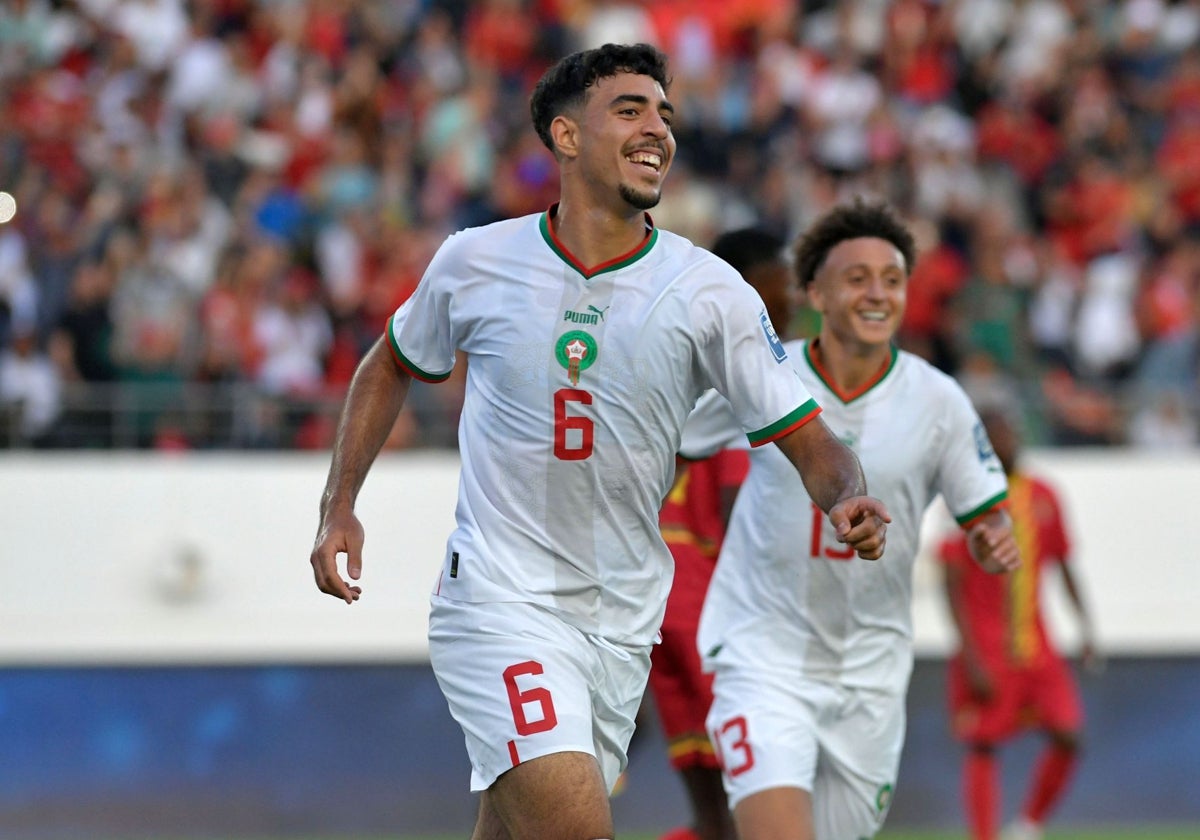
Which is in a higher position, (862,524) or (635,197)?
(635,197)

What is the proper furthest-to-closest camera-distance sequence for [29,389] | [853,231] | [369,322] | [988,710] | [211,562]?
1. [369,322]
2. [211,562]
3. [29,389]
4. [988,710]
5. [853,231]

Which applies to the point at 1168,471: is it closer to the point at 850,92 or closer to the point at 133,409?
the point at 850,92

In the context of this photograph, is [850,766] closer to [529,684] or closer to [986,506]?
[986,506]

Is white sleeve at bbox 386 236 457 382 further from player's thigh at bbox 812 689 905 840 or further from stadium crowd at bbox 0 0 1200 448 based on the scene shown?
stadium crowd at bbox 0 0 1200 448

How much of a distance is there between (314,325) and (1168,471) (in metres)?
6.01

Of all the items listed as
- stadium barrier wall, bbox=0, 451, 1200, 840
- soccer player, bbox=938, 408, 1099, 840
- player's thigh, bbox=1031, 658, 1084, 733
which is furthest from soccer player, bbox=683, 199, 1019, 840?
stadium barrier wall, bbox=0, 451, 1200, 840

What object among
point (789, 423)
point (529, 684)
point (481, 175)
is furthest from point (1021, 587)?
point (529, 684)

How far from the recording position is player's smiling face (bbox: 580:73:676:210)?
513 centimetres

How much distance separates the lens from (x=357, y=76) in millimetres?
14250

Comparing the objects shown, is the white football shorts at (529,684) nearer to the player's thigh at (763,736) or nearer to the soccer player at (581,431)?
the soccer player at (581,431)

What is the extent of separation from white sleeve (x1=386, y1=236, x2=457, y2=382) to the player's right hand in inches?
19.1

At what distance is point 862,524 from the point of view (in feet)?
15.1

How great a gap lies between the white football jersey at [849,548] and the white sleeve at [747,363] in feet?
3.94

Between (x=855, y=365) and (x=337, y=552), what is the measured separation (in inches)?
82.8
